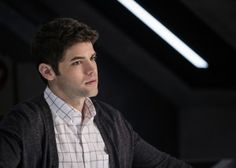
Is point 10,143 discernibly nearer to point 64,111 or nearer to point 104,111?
point 64,111

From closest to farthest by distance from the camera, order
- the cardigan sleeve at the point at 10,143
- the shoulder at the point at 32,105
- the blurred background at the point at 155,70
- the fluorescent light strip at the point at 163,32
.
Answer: the cardigan sleeve at the point at 10,143 < the shoulder at the point at 32,105 < the fluorescent light strip at the point at 163,32 < the blurred background at the point at 155,70

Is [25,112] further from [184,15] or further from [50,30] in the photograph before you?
[184,15]

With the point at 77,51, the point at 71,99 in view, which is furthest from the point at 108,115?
the point at 77,51

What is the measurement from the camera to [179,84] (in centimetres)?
462

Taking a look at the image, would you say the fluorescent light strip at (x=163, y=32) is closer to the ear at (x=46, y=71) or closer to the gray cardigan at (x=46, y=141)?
the gray cardigan at (x=46, y=141)

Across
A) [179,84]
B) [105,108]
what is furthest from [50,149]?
[179,84]

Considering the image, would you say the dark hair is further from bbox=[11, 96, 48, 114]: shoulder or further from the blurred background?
the blurred background

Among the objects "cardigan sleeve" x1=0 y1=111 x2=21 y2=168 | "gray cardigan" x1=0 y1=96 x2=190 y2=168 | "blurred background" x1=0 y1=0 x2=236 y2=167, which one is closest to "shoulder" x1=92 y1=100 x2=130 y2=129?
"gray cardigan" x1=0 y1=96 x2=190 y2=168

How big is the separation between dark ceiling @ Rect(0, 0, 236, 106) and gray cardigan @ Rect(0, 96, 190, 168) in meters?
1.86

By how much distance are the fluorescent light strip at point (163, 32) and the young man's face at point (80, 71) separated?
1.97 m

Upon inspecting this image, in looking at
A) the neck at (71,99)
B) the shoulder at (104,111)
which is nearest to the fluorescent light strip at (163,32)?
the shoulder at (104,111)

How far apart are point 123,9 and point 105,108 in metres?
2.18

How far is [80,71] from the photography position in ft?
6.04

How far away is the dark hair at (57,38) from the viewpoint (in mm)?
1813
